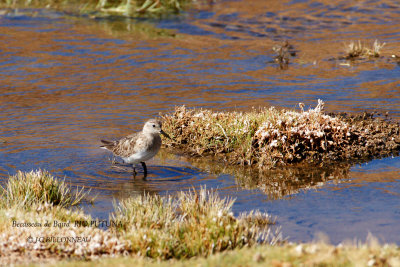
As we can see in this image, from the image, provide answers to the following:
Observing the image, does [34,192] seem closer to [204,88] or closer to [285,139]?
[285,139]

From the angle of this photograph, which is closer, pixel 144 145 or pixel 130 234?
pixel 130 234

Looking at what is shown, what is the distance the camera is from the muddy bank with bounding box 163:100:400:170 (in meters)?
14.7

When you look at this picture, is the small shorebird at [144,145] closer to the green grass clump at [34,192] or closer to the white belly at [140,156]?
the white belly at [140,156]

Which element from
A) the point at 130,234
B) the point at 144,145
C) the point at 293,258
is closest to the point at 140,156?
the point at 144,145

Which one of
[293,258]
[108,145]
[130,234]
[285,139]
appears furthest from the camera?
[108,145]

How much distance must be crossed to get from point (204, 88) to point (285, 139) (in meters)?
8.01

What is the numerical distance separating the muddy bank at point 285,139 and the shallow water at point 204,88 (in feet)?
1.75

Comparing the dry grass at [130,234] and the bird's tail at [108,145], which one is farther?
the bird's tail at [108,145]

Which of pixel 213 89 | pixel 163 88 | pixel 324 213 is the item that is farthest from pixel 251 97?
pixel 324 213

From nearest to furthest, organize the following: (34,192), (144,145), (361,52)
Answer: (34,192)
(144,145)
(361,52)

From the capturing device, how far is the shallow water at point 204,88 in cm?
1271

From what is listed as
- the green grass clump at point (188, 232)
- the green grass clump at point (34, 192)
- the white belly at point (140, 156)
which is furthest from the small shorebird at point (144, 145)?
the green grass clump at point (188, 232)

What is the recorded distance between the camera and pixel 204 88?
22.3 metres

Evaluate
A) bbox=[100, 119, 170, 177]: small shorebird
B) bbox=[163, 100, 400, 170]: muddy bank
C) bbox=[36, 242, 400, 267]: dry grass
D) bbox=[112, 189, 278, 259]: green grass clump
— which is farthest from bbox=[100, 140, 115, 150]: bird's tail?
bbox=[36, 242, 400, 267]: dry grass
